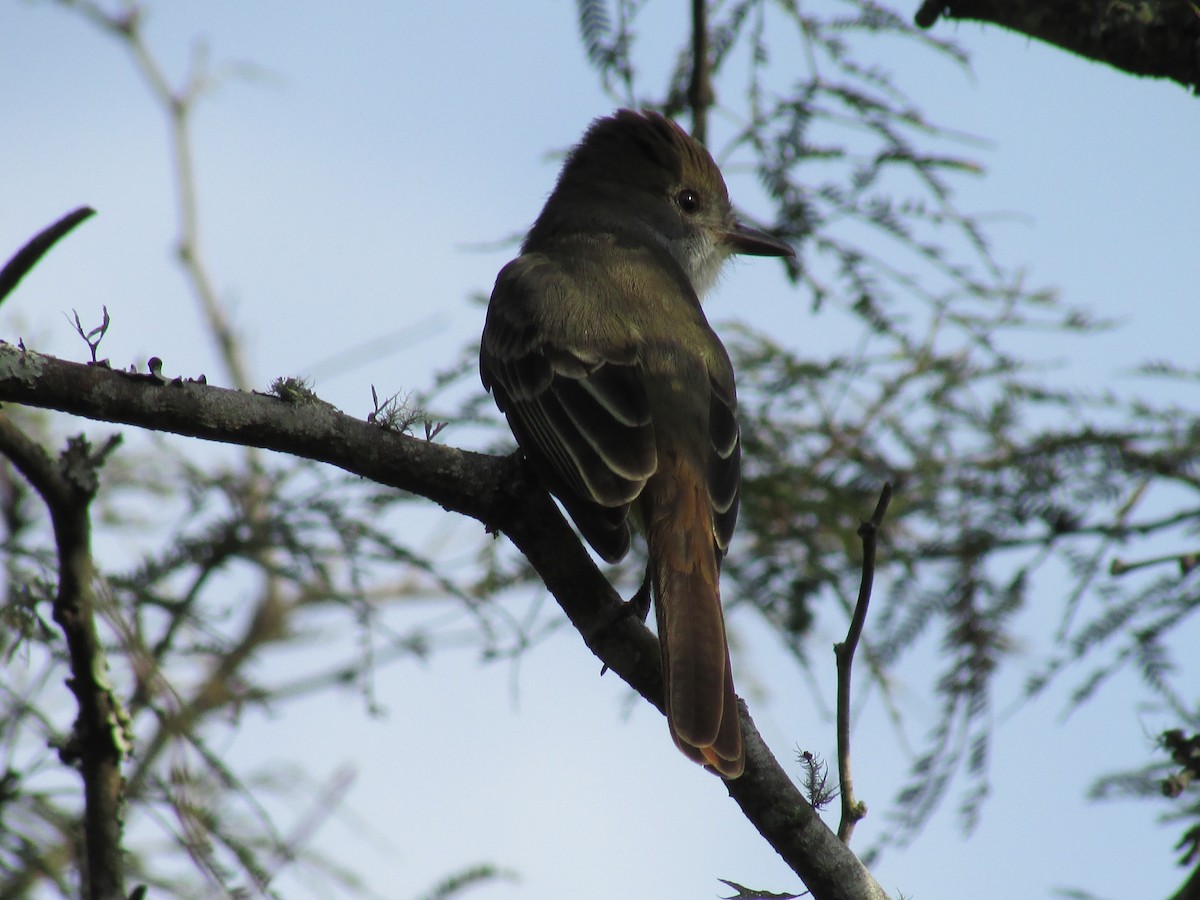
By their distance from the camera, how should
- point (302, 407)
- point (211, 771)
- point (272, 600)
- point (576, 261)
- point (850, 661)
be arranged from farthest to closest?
point (272, 600), point (576, 261), point (211, 771), point (302, 407), point (850, 661)

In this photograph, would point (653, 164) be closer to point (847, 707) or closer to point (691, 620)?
point (691, 620)

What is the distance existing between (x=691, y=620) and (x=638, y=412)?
794 millimetres

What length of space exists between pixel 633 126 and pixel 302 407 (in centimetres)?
327

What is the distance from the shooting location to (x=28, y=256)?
3234 mm

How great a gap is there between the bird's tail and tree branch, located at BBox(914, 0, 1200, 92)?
177 centimetres

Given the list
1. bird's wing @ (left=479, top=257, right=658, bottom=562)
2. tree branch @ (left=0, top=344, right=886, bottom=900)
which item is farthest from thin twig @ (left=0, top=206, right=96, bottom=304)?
bird's wing @ (left=479, top=257, right=658, bottom=562)

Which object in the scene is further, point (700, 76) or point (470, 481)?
point (700, 76)

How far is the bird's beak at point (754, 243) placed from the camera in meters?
5.66

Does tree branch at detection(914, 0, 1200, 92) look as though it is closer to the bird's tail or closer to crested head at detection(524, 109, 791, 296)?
crested head at detection(524, 109, 791, 296)

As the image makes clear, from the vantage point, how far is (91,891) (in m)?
3.47

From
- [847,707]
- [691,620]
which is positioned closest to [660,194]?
[691,620]

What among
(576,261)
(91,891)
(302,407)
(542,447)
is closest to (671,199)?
(576,261)

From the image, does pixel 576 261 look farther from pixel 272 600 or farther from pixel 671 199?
pixel 272 600

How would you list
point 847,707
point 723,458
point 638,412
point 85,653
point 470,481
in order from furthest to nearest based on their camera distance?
point 723,458 → point 638,412 → point 85,653 → point 470,481 → point 847,707
